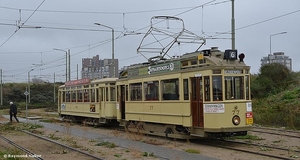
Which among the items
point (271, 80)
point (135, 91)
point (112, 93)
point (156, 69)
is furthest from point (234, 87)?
point (271, 80)

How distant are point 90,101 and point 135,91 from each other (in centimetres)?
664

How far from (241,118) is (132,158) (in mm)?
4276

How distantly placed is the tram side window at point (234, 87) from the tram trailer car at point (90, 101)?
9.16 metres

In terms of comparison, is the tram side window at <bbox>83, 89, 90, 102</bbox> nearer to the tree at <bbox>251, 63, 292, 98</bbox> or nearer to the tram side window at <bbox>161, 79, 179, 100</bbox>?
the tram side window at <bbox>161, 79, 179, 100</bbox>

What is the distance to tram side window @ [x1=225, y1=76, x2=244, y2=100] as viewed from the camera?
13.3 metres

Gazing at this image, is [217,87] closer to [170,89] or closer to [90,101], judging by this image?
[170,89]

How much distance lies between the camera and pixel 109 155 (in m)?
11.9

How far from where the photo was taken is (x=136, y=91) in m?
Result: 18.0

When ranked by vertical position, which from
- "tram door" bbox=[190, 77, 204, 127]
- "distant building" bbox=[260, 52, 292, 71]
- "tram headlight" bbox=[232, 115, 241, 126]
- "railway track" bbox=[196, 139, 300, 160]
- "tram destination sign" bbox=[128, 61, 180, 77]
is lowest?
"railway track" bbox=[196, 139, 300, 160]

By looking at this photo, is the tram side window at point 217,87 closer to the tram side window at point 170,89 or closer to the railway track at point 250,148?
the railway track at point 250,148

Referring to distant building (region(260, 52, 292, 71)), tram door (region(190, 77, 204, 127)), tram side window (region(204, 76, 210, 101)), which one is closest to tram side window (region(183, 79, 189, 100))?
tram door (region(190, 77, 204, 127))

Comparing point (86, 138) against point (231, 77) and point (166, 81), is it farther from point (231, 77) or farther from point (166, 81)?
point (231, 77)

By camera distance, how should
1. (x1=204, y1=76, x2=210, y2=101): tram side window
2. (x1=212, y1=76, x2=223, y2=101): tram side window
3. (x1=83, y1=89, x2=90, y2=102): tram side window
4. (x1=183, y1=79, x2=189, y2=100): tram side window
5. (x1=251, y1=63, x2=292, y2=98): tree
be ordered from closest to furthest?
1. (x1=212, y1=76, x2=223, y2=101): tram side window
2. (x1=204, y1=76, x2=210, y2=101): tram side window
3. (x1=183, y1=79, x2=189, y2=100): tram side window
4. (x1=83, y1=89, x2=90, y2=102): tram side window
5. (x1=251, y1=63, x2=292, y2=98): tree

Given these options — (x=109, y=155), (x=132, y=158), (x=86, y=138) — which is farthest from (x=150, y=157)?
(x=86, y=138)
